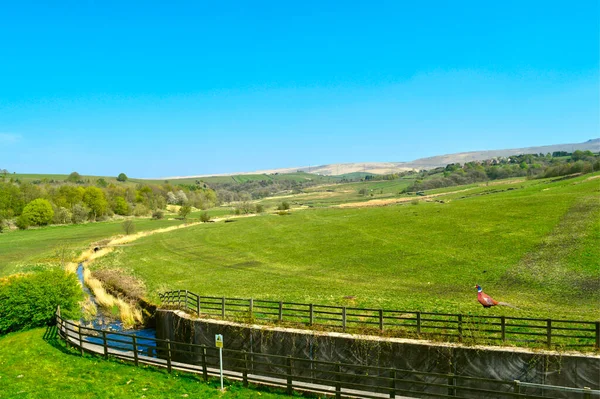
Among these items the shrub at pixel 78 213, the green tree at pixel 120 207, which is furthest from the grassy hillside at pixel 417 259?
the green tree at pixel 120 207

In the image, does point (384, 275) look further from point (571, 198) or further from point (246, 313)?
point (571, 198)

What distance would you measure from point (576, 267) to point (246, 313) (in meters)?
30.2

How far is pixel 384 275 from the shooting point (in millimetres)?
43000

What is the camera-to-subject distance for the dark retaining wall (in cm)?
1703

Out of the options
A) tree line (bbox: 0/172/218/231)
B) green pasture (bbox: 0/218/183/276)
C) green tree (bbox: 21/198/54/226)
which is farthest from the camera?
tree line (bbox: 0/172/218/231)

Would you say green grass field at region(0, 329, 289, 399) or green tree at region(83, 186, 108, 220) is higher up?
green tree at region(83, 186, 108, 220)

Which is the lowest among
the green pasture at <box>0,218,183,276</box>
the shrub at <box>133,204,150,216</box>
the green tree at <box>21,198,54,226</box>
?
the green pasture at <box>0,218,183,276</box>

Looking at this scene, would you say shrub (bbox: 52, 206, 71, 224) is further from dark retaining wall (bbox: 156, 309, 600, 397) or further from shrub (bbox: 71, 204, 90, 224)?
dark retaining wall (bbox: 156, 309, 600, 397)

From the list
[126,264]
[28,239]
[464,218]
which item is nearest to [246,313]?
[126,264]

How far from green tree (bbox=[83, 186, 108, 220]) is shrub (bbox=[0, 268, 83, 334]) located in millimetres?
121425

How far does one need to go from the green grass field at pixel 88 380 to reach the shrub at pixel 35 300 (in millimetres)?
5875

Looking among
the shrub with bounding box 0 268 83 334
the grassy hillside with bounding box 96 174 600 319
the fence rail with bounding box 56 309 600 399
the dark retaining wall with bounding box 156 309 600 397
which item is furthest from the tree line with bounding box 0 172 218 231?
the dark retaining wall with bounding box 156 309 600 397

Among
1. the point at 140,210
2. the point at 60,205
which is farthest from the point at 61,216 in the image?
the point at 140,210

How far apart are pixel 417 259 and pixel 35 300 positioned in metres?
38.2
